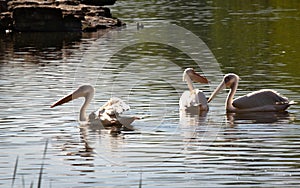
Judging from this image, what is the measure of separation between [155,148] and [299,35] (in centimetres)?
2020

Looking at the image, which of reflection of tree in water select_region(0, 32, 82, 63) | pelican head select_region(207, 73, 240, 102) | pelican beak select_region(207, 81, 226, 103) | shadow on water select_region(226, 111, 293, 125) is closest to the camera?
shadow on water select_region(226, 111, 293, 125)

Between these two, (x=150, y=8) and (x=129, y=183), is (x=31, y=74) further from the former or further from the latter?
(x=150, y=8)

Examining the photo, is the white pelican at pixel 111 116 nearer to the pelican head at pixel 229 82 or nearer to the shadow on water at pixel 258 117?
the shadow on water at pixel 258 117

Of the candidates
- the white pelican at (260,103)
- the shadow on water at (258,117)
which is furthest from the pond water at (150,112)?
the white pelican at (260,103)

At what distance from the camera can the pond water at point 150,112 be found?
10.6 m

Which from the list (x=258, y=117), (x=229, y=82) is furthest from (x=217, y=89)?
(x=258, y=117)

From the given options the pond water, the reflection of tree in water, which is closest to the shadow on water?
the pond water

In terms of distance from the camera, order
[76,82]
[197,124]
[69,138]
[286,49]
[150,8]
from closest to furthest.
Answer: [69,138], [197,124], [76,82], [286,49], [150,8]

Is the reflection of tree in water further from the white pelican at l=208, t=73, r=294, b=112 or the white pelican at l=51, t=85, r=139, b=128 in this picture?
the white pelican at l=51, t=85, r=139, b=128

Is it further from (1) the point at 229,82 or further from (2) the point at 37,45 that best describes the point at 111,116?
(2) the point at 37,45

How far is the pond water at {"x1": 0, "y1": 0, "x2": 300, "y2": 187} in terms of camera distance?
1065 cm

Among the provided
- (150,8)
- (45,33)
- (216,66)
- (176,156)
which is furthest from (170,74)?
(150,8)

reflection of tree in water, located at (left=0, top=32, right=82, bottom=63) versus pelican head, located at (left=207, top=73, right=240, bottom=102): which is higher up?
pelican head, located at (left=207, top=73, right=240, bottom=102)

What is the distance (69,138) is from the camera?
13344 millimetres
